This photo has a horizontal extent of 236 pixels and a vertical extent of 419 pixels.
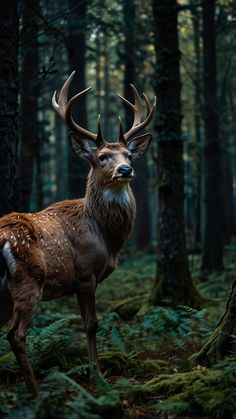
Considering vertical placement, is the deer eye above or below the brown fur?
above

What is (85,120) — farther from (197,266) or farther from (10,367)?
(10,367)

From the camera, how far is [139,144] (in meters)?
7.82

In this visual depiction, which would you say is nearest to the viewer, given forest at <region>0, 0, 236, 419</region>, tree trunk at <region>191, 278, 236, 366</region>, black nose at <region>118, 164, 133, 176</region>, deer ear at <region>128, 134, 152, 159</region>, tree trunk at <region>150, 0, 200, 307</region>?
forest at <region>0, 0, 236, 419</region>

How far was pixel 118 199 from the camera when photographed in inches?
280

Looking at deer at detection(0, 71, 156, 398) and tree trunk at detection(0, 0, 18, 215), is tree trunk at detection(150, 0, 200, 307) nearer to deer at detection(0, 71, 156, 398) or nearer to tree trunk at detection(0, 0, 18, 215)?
deer at detection(0, 71, 156, 398)

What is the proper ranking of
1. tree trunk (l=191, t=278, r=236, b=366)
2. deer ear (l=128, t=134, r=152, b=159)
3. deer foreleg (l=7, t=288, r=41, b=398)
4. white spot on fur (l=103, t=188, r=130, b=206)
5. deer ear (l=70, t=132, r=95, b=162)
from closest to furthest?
deer foreleg (l=7, t=288, r=41, b=398) → tree trunk (l=191, t=278, r=236, b=366) → white spot on fur (l=103, t=188, r=130, b=206) → deer ear (l=70, t=132, r=95, b=162) → deer ear (l=128, t=134, r=152, b=159)

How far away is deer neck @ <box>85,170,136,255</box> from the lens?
7055 mm

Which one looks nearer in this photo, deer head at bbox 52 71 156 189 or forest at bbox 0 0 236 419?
forest at bbox 0 0 236 419

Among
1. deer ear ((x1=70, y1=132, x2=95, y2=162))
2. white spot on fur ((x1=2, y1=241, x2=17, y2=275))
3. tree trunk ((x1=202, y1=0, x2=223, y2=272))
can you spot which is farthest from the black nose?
tree trunk ((x1=202, y1=0, x2=223, y2=272))

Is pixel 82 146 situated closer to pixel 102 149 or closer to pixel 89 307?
pixel 102 149

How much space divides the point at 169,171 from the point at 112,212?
3.97 metres

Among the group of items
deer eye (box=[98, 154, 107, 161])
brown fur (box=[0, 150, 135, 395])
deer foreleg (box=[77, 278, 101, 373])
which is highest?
deer eye (box=[98, 154, 107, 161])

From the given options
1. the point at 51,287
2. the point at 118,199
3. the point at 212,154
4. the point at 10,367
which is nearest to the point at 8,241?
the point at 51,287

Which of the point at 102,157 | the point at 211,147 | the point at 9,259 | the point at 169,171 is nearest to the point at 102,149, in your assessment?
the point at 102,157
